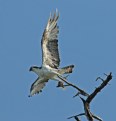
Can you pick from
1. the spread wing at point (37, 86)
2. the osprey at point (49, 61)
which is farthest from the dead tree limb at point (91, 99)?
the spread wing at point (37, 86)

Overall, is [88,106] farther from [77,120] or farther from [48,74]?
[48,74]

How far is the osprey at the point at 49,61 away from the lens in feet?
60.6

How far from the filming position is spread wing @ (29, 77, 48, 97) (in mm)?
19016

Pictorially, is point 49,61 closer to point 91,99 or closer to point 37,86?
point 37,86

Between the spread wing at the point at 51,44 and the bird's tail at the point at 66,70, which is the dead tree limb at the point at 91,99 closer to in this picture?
the bird's tail at the point at 66,70

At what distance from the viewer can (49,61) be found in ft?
64.5

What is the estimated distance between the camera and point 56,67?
765 inches

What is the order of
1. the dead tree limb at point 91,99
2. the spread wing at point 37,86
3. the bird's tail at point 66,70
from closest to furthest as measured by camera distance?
1. the dead tree limb at point 91,99
2. the bird's tail at point 66,70
3. the spread wing at point 37,86

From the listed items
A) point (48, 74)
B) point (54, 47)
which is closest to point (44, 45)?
point (54, 47)

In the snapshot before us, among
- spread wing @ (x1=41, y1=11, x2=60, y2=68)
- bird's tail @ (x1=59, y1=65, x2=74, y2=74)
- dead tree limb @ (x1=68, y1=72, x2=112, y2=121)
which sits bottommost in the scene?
dead tree limb @ (x1=68, y1=72, x2=112, y2=121)

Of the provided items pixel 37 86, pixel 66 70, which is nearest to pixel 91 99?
pixel 66 70

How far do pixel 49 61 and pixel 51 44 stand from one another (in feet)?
2.32

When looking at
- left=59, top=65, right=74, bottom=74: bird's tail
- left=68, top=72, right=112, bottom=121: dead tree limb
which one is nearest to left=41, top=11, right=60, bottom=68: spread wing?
left=59, top=65, right=74, bottom=74: bird's tail

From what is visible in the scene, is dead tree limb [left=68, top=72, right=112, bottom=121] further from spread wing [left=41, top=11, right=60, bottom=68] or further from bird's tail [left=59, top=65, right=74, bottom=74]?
spread wing [left=41, top=11, right=60, bottom=68]
